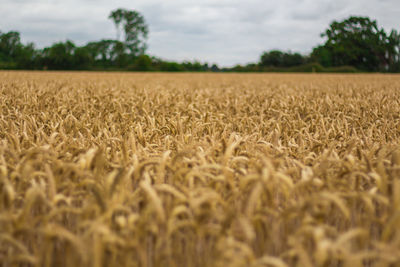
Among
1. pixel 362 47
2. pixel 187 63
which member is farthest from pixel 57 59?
pixel 362 47

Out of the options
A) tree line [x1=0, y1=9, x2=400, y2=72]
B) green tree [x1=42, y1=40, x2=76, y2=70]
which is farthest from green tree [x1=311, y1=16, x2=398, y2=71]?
green tree [x1=42, y1=40, x2=76, y2=70]

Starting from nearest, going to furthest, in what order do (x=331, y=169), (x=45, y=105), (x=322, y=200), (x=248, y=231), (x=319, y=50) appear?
(x=248, y=231)
(x=322, y=200)
(x=331, y=169)
(x=45, y=105)
(x=319, y=50)

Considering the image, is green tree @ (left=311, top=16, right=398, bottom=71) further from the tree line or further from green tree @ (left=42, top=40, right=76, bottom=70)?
green tree @ (left=42, top=40, right=76, bottom=70)

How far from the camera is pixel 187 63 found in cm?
7450

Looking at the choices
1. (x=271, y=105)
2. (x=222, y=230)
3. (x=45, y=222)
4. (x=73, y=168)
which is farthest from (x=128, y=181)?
(x=271, y=105)

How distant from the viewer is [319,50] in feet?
246

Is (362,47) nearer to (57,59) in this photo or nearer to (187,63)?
(187,63)

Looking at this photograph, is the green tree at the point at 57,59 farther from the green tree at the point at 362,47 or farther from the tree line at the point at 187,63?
the green tree at the point at 362,47

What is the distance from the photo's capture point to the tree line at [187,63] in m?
61.3

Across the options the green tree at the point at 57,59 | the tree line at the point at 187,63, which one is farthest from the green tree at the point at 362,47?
the green tree at the point at 57,59

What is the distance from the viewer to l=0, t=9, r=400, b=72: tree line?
201 ft

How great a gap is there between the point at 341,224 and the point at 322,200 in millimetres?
443

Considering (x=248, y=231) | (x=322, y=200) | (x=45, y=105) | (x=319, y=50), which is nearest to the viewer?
(x=248, y=231)

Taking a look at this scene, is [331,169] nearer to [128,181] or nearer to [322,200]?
[322,200]
